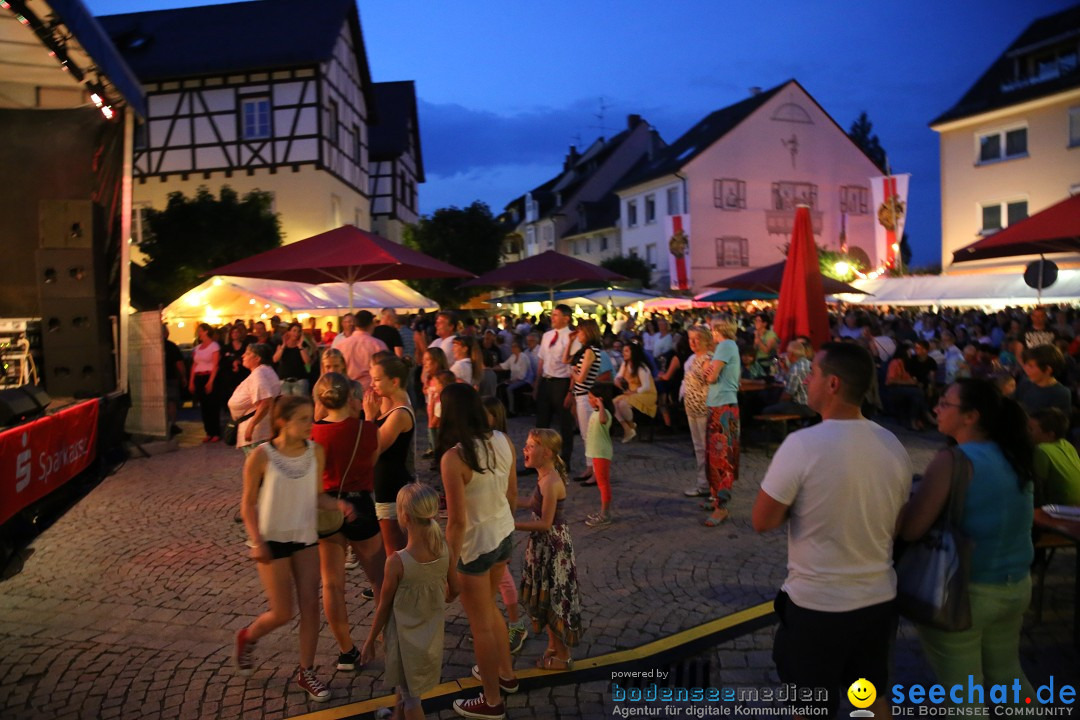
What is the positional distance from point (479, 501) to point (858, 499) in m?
1.71

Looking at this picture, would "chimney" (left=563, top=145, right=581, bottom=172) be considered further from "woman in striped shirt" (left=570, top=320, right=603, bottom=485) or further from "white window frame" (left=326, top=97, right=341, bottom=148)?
"woman in striped shirt" (left=570, top=320, right=603, bottom=485)

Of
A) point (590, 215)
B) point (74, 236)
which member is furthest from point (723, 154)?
point (74, 236)

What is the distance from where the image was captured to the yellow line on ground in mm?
3770

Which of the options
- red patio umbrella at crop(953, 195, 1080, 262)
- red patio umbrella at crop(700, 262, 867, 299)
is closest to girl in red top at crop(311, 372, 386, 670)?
red patio umbrella at crop(953, 195, 1080, 262)

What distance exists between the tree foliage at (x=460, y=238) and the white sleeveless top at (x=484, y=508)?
2661 cm

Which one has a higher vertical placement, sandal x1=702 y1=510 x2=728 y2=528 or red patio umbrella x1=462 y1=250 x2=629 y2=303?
red patio umbrella x1=462 y1=250 x2=629 y2=303

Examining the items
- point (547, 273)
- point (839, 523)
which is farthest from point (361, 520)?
point (547, 273)

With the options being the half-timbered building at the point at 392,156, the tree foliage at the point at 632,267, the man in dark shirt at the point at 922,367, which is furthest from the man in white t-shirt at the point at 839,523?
the tree foliage at the point at 632,267

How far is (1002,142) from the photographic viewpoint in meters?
29.2

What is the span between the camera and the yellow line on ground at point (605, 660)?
377 cm

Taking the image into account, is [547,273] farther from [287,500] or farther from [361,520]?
[287,500]

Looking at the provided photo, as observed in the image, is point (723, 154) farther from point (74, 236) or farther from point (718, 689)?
point (718, 689)

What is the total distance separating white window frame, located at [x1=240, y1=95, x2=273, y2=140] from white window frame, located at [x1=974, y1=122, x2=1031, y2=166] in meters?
25.8
